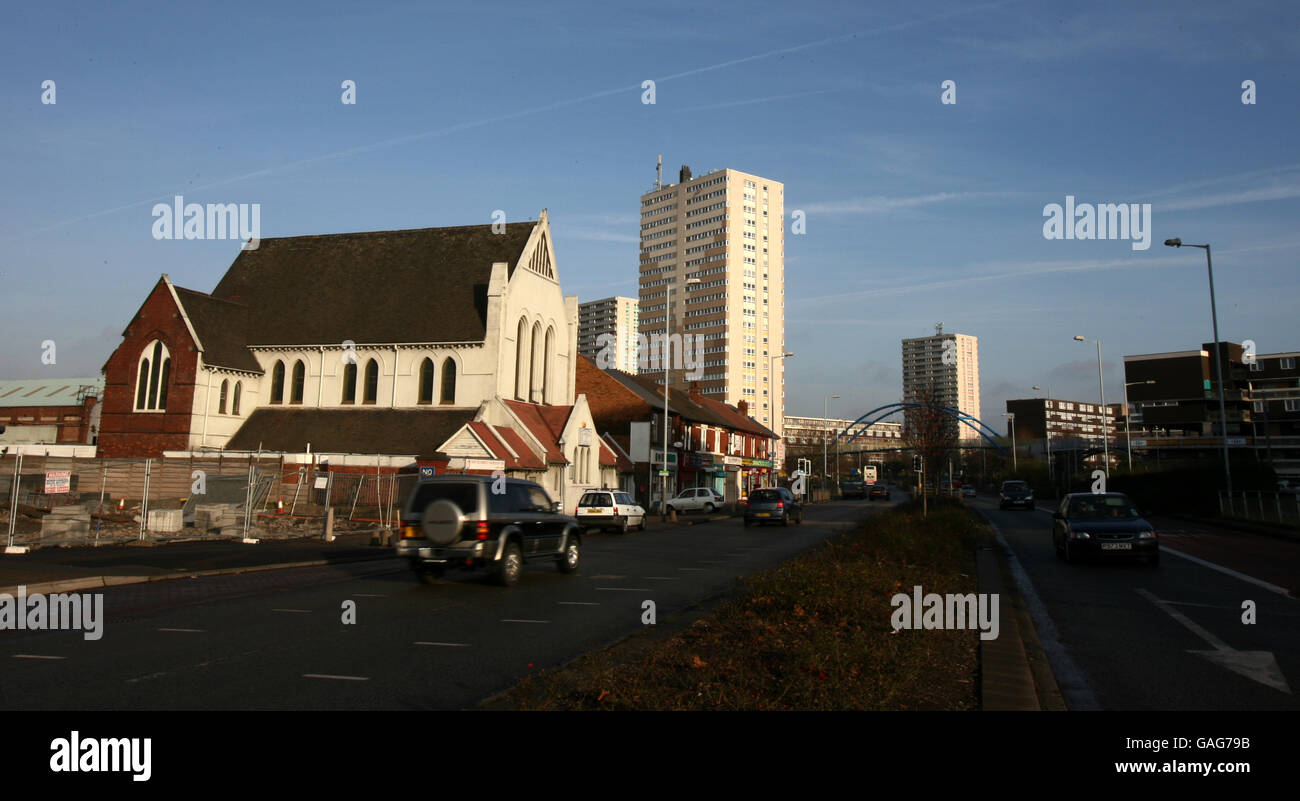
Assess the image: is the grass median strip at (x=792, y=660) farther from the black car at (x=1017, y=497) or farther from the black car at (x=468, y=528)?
the black car at (x=1017, y=497)

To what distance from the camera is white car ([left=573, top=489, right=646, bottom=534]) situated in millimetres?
30688

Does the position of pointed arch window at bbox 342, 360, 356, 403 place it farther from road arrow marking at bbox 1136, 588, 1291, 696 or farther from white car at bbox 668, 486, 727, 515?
road arrow marking at bbox 1136, 588, 1291, 696

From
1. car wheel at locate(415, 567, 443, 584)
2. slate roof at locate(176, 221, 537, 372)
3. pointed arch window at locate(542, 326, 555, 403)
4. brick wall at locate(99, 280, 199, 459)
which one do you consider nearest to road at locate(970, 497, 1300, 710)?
car wheel at locate(415, 567, 443, 584)

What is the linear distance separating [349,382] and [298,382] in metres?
3.48

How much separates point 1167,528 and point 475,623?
28.9 meters

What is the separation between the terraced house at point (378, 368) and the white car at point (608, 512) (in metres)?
5.81

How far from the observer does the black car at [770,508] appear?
34969 mm

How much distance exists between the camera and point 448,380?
42.1 m

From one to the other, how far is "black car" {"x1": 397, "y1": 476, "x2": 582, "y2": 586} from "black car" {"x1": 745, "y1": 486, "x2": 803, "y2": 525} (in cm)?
2049

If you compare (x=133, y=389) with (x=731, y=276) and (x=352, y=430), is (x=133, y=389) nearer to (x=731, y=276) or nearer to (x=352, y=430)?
(x=352, y=430)

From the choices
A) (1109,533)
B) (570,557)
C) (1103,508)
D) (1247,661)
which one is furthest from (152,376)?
(1247,661)

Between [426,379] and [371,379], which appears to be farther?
[371,379]

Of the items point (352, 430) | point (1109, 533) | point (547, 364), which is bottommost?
point (1109, 533)
